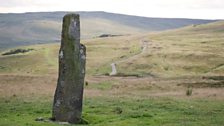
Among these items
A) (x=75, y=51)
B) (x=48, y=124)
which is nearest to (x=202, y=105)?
(x=75, y=51)

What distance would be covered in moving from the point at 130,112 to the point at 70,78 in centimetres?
513

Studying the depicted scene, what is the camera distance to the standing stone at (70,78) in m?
27.6

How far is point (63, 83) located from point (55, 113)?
1976 mm

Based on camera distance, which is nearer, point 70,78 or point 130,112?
point 70,78

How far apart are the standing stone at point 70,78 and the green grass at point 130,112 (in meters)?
1.14

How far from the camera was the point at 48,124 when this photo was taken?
82.0 ft

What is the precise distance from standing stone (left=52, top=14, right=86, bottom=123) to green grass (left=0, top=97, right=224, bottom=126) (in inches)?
45.0

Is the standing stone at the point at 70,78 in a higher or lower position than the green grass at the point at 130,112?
higher

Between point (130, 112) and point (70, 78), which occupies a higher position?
point (70, 78)

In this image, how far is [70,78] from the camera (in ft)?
91.0

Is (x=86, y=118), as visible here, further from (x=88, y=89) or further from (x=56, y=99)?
(x=88, y=89)

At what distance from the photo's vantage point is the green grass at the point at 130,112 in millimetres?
25864

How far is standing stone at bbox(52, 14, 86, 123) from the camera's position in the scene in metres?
27.6

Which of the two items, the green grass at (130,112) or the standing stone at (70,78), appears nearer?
the green grass at (130,112)
